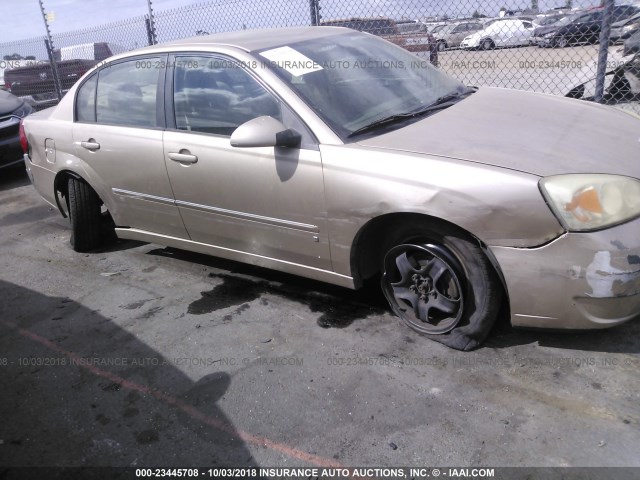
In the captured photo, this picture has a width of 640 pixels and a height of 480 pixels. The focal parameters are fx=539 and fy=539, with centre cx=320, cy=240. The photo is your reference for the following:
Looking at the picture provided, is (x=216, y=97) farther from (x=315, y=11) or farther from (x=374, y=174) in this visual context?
(x=315, y=11)

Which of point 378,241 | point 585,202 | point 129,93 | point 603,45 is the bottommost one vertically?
point 378,241

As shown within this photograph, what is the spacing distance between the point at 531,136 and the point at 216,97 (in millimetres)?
1919

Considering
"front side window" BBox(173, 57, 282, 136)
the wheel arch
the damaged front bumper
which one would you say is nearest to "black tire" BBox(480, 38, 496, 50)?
"front side window" BBox(173, 57, 282, 136)

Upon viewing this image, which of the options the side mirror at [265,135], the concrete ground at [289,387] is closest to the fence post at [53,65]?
the concrete ground at [289,387]

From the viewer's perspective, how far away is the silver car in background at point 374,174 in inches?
96.3

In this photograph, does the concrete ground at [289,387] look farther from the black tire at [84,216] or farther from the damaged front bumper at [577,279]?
the black tire at [84,216]

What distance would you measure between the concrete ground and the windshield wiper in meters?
1.13

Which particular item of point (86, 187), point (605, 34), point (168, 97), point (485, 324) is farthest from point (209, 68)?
point (605, 34)

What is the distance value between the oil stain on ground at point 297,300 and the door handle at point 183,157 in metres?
0.97

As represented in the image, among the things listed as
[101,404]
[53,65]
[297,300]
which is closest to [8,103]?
[53,65]

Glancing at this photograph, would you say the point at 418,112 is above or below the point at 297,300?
above

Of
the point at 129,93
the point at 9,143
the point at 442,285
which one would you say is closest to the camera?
the point at 442,285

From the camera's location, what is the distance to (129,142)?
152 inches

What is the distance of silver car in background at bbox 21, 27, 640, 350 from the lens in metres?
2.45
